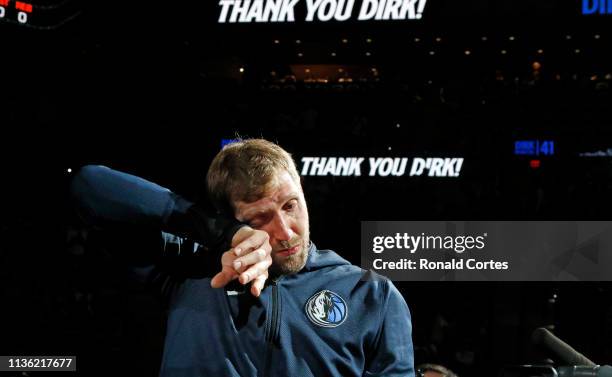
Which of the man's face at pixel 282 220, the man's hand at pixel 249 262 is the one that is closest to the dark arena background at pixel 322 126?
the man's face at pixel 282 220

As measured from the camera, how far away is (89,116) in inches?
484

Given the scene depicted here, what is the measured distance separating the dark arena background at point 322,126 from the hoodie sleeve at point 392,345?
5435mm

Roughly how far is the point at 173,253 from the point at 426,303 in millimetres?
6734

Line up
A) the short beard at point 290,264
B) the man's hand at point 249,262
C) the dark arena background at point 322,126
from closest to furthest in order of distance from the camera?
the man's hand at point 249,262, the short beard at point 290,264, the dark arena background at point 322,126

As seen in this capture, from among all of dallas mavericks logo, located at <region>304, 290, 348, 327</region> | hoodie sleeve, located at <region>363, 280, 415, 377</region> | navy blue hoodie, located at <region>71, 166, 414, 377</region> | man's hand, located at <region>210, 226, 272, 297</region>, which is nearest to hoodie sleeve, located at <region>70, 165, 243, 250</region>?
navy blue hoodie, located at <region>71, 166, 414, 377</region>

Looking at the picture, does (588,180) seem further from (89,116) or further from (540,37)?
(89,116)

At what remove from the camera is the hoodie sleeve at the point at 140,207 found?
1.47 meters

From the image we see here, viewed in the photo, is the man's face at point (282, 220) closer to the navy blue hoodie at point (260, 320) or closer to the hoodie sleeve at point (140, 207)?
the navy blue hoodie at point (260, 320)

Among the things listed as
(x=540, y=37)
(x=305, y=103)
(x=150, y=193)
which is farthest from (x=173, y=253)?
(x=540, y=37)

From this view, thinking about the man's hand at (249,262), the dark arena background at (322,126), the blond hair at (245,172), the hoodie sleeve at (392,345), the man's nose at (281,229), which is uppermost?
the dark arena background at (322,126)

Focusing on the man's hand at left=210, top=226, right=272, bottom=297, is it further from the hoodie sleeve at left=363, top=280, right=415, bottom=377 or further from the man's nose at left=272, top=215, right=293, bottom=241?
the hoodie sleeve at left=363, top=280, right=415, bottom=377

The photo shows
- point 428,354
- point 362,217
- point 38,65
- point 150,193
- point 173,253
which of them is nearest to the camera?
point 150,193

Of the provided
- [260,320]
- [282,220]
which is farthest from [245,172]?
[260,320]

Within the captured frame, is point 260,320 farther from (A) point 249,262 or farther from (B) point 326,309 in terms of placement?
(A) point 249,262
